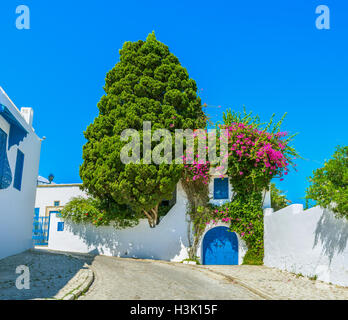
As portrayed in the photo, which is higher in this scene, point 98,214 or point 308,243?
point 98,214

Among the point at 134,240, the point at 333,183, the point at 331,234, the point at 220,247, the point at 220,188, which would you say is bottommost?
the point at 220,247

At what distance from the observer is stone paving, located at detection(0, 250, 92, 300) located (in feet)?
24.1

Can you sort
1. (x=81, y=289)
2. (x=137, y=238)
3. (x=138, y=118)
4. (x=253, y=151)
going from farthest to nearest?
(x=137, y=238) → (x=138, y=118) → (x=253, y=151) → (x=81, y=289)

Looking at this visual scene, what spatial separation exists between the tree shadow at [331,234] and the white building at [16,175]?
9.30 meters

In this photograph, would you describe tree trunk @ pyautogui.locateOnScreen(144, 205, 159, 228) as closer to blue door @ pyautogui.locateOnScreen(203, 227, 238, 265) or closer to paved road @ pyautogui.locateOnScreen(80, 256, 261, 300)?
blue door @ pyautogui.locateOnScreen(203, 227, 238, 265)

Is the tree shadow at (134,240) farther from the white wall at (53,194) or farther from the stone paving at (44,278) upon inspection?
the white wall at (53,194)

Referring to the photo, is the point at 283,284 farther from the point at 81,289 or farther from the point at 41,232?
the point at 41,232

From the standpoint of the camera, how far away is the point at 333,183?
899 centimetres

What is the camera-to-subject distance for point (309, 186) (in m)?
9.38

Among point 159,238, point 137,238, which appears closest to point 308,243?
point 159,238

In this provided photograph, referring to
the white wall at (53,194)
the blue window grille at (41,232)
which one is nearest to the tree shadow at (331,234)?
the blue window grille at (41,232)

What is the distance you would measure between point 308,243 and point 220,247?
5347 millimetres

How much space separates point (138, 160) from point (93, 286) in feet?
24.0

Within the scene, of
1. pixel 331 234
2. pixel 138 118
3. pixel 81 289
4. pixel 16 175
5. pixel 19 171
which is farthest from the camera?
pixel 138 118
